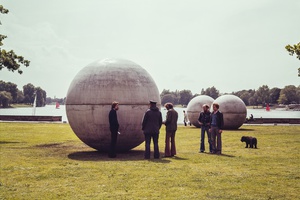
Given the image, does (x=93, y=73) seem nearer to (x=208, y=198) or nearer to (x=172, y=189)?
(x=172, y=189)

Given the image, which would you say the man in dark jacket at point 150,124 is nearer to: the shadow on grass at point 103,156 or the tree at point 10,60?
the shadow on grass at point 103,156

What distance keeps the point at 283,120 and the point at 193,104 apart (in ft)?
46.9

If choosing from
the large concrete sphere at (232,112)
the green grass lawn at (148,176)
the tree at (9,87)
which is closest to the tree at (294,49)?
the large concrete sphere at (232,112)

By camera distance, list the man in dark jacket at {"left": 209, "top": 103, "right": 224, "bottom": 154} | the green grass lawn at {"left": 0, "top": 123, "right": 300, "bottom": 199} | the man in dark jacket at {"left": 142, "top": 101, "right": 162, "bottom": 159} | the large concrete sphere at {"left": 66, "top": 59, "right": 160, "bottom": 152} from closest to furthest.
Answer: the green grass lawn at {"left": 0, "top": 123, "right": 300, "bottom": 199}, the man in dark jacket at {"left": 142, "top": 101, "right": 162, "bottom": 159}, the large concrete sphere at {"left": 66, "top": 59, "right": 160, "bottom": 152}, the man in dark jacket at {"left": 209, "top": 103, "right": 224, "bottom": 154}

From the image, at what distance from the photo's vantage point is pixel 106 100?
14.1 m

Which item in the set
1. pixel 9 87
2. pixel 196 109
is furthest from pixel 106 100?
pixel 9 87

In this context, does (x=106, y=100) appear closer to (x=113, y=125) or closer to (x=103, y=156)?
(x=113, y=125)

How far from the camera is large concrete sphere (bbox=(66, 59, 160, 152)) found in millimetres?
14156

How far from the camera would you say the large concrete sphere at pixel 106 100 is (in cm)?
1416

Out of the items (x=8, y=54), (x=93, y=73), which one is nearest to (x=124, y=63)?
(x=93, y=73)

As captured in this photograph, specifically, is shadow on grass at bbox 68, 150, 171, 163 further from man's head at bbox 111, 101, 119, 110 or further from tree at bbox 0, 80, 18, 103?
tree at bbox 0, 80, 18, 103

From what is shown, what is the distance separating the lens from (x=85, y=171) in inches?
429

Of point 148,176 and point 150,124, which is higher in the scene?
point 150,124

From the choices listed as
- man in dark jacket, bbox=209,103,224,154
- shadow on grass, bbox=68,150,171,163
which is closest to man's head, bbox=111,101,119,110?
shadow on grass, bbox=68,150,171,163
